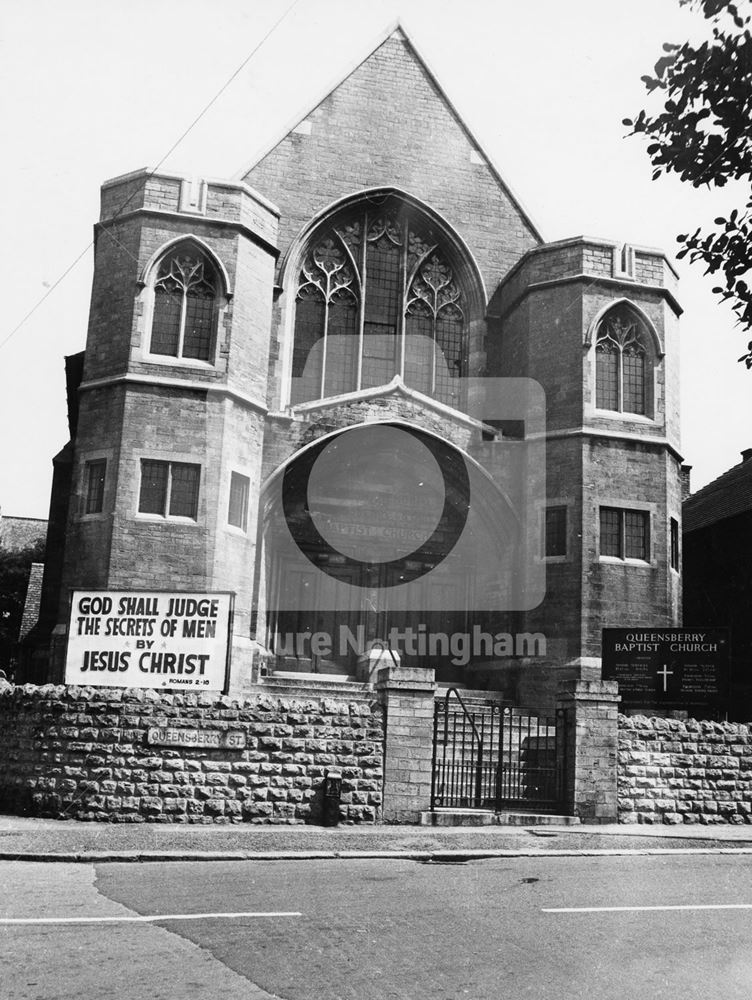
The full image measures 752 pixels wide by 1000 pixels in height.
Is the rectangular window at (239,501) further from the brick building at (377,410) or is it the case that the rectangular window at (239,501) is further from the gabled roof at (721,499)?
the gabled roof at (721,499)

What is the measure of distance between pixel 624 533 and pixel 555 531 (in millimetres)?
1371

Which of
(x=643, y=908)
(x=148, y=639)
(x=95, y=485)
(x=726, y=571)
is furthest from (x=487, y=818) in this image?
(x=726, y=571)

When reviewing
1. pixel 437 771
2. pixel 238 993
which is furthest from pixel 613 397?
pixel 238 993

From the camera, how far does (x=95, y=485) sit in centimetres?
2080

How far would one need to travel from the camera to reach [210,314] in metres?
21.7

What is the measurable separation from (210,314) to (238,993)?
1743cm

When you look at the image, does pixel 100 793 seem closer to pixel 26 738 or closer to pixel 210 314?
pixel 26 738

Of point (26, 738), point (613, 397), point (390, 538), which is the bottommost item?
point (26, 738)

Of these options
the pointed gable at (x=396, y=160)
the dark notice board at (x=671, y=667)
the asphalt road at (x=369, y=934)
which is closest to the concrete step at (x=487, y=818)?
the dark notice board at (x=671, y=667)

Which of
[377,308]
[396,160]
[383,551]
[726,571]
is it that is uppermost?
[396,160]

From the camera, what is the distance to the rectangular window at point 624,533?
22.1 m

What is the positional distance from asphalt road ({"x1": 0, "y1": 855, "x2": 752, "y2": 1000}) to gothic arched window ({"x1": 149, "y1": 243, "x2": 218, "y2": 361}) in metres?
12.8

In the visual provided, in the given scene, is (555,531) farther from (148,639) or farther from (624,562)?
(148,639)

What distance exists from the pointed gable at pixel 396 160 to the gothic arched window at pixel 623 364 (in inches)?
130
